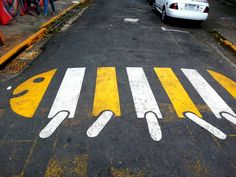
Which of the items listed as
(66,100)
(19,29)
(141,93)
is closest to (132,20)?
(19,29)

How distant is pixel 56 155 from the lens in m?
3.96

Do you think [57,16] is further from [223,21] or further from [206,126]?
[206,126]

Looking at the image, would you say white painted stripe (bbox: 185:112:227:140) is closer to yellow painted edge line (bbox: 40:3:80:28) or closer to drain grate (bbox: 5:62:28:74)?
drain grate (bbox: 5:62:28:74)

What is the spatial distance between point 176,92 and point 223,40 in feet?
19.1

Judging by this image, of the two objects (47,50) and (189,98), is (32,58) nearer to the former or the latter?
(47,50)

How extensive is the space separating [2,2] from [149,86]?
8300 mm

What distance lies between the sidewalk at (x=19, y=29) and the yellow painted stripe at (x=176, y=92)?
4.87 metres

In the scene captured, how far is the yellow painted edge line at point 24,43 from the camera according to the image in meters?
7.69

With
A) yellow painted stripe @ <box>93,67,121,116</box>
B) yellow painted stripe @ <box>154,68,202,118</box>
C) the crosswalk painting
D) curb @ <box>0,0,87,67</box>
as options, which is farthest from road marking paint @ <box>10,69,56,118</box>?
yellow painted stripe @ <box>154,68,202,118</box>

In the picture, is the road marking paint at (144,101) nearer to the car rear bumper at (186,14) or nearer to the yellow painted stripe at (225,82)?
the yellow painted stripe at (225,82)

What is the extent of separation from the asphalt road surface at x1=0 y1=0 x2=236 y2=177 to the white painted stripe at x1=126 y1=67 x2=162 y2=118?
0.8 inches

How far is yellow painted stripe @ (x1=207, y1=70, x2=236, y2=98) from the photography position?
255 inches

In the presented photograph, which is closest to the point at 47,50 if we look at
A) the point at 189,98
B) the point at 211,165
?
the point at 189,98

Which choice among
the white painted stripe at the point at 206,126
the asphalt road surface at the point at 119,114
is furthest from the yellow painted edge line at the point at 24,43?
the white painted stripe at the point at 206,126
